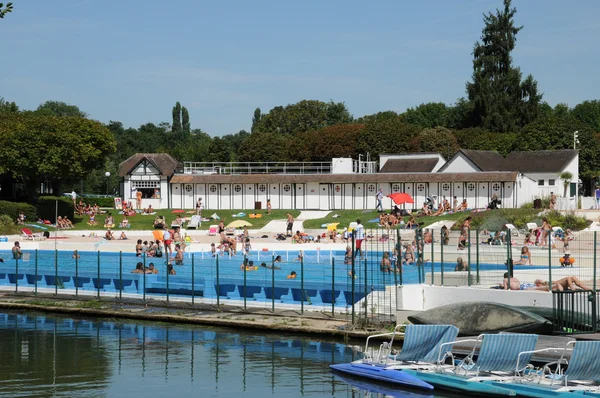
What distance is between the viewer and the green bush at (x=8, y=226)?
169ft

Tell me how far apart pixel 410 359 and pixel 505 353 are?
2402mm

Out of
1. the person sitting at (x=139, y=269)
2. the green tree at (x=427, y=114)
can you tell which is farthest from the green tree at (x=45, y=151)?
the green tree at (x=427, y=114)

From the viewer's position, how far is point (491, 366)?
17.8m

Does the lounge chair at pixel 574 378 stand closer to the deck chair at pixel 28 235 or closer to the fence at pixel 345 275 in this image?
the fence at pixel 345 275

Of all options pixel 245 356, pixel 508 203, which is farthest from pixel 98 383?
pixel 508 203

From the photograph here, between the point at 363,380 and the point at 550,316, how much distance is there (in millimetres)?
5069

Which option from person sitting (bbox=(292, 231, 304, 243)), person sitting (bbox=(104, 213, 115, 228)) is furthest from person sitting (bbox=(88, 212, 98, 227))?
person sitting (bbox=(292, 231, 304, 243))

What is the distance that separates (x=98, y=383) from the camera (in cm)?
1975

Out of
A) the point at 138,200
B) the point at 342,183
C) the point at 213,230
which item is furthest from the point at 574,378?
the point at 138,200

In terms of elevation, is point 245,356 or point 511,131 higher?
point 511,131

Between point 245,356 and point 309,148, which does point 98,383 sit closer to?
point 245,356

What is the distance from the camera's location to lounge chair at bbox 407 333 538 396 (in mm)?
17266

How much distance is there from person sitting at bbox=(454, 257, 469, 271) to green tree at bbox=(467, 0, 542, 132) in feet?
233

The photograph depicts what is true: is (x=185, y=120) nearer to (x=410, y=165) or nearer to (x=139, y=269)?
(x=410, y=165)
